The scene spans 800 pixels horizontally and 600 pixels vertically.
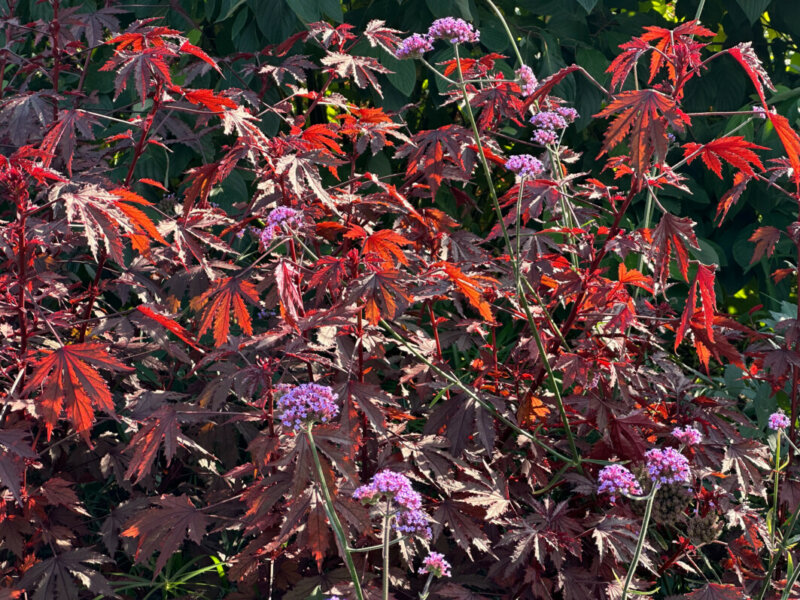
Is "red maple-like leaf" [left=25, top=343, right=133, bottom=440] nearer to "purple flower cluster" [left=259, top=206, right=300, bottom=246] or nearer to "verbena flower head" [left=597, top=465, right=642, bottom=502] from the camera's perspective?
"purple flower cluster" [left=259, top=206, right=300, bottom=246]

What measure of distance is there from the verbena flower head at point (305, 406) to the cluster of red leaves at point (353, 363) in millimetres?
118

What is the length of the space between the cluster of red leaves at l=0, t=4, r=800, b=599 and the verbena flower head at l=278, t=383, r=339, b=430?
0.39 ft

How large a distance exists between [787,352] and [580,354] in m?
0.60

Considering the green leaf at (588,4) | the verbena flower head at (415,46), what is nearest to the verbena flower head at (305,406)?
the verbena flower head at (415,46)

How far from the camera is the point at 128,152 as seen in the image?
2.98m

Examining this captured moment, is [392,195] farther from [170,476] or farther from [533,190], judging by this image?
[170,476]

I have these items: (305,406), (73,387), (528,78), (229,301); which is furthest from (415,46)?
(73,387)

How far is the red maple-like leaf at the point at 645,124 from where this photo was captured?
1.46 m

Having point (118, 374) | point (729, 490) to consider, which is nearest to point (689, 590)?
point (729, 490)

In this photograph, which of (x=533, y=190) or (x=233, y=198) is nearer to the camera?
(x=533, y=190)

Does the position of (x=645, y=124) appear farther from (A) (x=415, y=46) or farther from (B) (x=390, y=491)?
(B) (x=390, y=491)

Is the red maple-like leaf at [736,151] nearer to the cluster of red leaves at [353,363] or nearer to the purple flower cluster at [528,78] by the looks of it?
the cluster of red leaves at [353,363]

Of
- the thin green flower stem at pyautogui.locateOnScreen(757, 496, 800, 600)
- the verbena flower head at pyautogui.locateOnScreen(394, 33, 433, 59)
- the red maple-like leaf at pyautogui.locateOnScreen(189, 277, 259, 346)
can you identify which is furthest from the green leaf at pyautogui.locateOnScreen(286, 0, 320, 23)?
the thin green flower stem at pyautogui.locateOnScreen(757, 496, 800, 600)

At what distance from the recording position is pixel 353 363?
1885 mm
